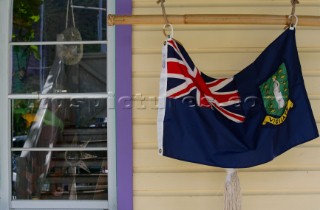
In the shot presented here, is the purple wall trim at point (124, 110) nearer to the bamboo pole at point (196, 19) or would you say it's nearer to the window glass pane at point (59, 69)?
the window glass pane at point (59, 69)

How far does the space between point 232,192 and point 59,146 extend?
3.11 ft

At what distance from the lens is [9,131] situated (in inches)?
92.4

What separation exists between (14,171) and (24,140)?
17 centimetres

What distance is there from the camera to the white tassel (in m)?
2.13

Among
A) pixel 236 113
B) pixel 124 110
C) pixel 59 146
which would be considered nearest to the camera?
pixel 236 113

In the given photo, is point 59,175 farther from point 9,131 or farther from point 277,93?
point 277,93

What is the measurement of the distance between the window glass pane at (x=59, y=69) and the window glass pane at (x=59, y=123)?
7 centimetres

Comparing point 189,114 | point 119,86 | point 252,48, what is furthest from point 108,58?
point 252,48

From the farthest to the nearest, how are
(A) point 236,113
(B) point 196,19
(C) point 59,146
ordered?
(C) point 59,146 → (A) point 236,113 → (B) point 196,19

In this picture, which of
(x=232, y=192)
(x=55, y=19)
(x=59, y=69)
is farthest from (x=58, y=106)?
(x=232, y=192)

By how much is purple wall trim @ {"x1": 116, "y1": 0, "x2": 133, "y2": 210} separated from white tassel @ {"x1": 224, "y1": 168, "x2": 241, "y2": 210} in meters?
0.49

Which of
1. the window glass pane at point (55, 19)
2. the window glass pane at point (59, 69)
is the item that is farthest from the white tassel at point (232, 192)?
the window glass pane at point (55, 19)

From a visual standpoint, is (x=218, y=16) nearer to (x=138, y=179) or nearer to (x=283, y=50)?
(x=283, y=50)

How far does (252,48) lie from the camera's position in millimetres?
2352
